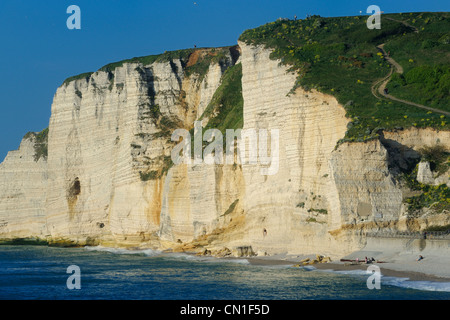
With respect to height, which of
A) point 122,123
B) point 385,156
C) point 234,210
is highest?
point 122,123

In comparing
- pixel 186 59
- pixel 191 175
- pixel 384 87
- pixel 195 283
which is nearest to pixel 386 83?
pixel 384 87

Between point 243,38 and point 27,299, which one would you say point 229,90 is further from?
point 27,299

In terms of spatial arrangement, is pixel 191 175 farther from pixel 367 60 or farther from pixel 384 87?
pixel 384 87

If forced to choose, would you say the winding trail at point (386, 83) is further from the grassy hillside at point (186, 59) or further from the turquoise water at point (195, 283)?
the grassy hillside at point (186, 59)

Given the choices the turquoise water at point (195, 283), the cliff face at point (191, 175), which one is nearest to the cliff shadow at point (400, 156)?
the cliff face at point (191, 175)

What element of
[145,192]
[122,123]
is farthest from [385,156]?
[122,123]

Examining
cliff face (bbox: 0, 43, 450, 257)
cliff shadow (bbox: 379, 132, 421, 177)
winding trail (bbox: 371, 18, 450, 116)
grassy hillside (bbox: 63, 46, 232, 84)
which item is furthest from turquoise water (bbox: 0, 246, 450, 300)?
grassy hillside (bbox: 63, 46, 232, 84)
